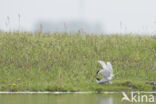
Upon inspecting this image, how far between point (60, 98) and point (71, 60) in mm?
5979

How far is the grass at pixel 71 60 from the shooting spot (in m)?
18.7

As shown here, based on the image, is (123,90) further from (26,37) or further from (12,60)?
(26,37)

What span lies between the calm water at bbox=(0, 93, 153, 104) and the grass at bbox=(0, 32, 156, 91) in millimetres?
1358

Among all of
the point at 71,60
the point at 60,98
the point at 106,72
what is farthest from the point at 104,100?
the point at 71,60

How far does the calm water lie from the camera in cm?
1439

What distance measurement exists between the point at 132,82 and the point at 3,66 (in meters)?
5.31

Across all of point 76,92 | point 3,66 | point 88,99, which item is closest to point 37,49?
point 3,66

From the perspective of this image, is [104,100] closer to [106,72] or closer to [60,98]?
[60,98]

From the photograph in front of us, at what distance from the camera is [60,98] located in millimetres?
15508

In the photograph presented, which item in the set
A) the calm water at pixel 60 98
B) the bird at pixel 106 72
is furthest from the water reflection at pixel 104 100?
the bird at pixel 106 72

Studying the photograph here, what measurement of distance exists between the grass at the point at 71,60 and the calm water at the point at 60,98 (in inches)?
53.5

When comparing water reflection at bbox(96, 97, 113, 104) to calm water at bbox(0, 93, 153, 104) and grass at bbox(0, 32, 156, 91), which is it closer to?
calm water at bbox(0, 93, 153, 104)

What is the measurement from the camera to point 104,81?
18.5 metres

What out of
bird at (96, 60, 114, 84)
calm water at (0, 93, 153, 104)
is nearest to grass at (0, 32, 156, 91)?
bird at (96, 60, 114, 84)
